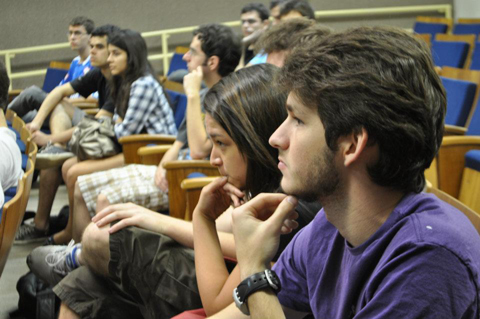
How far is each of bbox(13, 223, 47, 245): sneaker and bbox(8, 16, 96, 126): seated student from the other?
0.61m

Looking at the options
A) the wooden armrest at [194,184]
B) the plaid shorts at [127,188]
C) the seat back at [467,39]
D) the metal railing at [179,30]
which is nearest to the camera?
the wooden armrest at [194,184]

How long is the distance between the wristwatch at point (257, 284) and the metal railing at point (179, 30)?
5.45 metres

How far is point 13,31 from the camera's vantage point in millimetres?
7062

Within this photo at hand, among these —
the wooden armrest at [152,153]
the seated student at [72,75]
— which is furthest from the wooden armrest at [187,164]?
the seated student at [72,75]

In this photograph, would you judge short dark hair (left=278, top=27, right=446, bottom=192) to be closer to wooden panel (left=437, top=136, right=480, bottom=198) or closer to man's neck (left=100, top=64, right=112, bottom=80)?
wooden panel (left=437, top=136, right=480, bottom=198)

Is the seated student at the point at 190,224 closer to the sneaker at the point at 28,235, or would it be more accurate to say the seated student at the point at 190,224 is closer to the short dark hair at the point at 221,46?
the short dark hair at the point at 221,46

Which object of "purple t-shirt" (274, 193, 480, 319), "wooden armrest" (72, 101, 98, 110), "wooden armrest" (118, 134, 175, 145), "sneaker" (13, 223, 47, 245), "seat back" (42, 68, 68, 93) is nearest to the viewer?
"purple t-shirt" (274, 193, 480, 319)

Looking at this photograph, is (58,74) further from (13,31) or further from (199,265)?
(199,265)

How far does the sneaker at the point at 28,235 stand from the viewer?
3.50 m

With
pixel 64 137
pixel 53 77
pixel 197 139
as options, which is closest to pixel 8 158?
pixel 197 139

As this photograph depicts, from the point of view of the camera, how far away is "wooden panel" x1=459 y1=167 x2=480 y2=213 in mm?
2639

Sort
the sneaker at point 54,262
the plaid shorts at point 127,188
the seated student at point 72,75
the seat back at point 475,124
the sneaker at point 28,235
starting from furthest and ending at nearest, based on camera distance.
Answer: the seated student at point 72,75 → the sneaker at point 28,235 → the seat back at point 475,124 → the plaid shorts at point 127,188 → the sneaker at point 54,262

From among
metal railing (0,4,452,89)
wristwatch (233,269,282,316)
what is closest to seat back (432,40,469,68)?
metal railing (0,4,452,89)

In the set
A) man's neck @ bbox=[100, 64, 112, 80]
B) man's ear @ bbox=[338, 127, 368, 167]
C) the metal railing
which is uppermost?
man's ear @ bbox=[338, 127, 368, 167]
